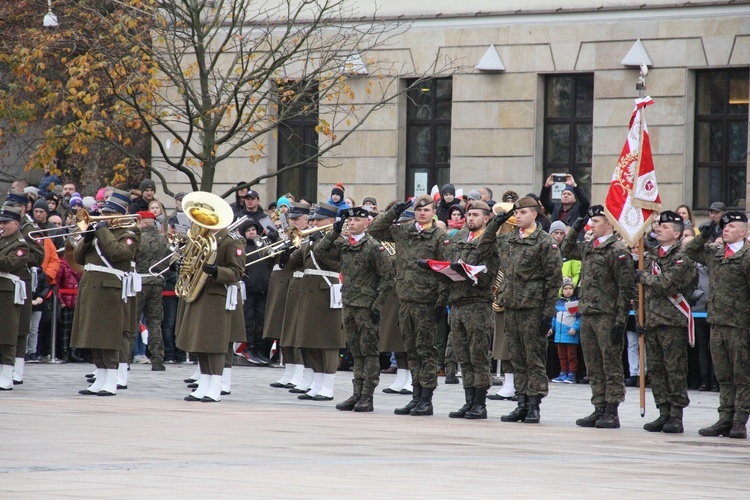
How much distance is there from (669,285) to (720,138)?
38.4 feet

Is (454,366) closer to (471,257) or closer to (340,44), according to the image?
(471,257)

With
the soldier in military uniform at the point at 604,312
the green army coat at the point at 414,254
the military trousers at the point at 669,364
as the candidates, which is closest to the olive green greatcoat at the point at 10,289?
the green army coat at the point at 414,254

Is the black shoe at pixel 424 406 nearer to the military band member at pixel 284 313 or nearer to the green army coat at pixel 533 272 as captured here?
the green army coat at pixel 533 272

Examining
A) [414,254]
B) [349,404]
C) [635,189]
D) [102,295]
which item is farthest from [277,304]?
[635,189]

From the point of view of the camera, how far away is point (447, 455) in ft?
34.2

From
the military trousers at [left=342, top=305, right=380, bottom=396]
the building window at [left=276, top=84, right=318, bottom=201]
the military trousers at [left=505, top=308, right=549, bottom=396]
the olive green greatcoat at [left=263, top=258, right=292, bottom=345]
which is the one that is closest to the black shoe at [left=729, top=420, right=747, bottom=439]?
the military trousers at [left=505, top=308, right=549, bottom=396]

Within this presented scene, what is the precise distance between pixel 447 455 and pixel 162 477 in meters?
2.50

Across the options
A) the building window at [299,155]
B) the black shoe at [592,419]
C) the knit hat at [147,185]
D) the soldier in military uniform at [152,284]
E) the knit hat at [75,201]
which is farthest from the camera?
the building window at [299,155]

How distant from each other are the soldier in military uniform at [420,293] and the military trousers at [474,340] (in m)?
0.24

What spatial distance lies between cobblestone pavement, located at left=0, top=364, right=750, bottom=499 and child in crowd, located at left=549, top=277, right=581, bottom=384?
106 inches

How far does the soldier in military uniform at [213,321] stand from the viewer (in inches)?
594

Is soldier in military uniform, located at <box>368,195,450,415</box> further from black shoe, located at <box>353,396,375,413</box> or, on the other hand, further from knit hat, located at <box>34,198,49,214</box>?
knit hat, located at <box>34,198,49,214</box>

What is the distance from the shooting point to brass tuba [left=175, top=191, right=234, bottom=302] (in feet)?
49.5

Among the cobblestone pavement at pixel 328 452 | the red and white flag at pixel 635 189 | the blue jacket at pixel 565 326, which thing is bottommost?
the cobblestone pavement at pixel 328 452
